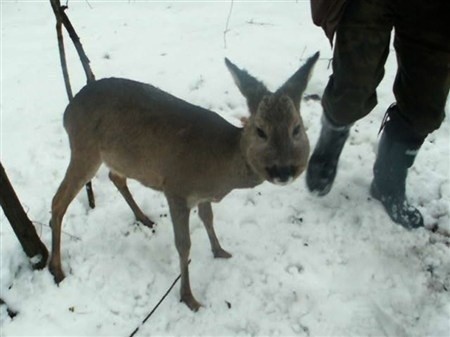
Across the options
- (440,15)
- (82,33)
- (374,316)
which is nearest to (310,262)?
(374,316)

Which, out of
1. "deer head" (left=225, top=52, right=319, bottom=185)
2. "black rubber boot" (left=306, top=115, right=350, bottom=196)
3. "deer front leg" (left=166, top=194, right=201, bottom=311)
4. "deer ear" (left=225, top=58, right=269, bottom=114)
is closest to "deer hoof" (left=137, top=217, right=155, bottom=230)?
"deer front leg" (left=166, top=194, right=201, bottom=311)

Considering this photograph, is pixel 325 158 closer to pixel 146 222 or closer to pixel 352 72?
pixel 352 72

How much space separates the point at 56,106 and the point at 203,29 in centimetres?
218

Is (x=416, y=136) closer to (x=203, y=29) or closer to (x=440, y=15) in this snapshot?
(x=440, y=15)

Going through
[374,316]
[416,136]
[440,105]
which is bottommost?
[374,316]

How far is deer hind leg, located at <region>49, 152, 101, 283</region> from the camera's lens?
349 cm

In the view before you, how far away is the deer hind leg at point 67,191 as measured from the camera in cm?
349

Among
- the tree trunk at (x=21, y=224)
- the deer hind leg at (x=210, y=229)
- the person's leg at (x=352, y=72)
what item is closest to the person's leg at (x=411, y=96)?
the person's leg at (x=352, y=72)

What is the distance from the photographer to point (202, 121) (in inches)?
128

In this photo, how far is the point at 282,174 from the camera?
2688 millimetres

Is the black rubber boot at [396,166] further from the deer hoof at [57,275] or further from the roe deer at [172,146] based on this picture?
the deer hoof at [57,275]

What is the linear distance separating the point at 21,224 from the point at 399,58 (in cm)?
262

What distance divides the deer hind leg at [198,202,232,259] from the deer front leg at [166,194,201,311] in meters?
0.30

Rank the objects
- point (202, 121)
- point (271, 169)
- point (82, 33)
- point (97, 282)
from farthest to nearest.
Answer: point (82, 33) < point (97, 282) < point (202, 121) < point (271, 169)
